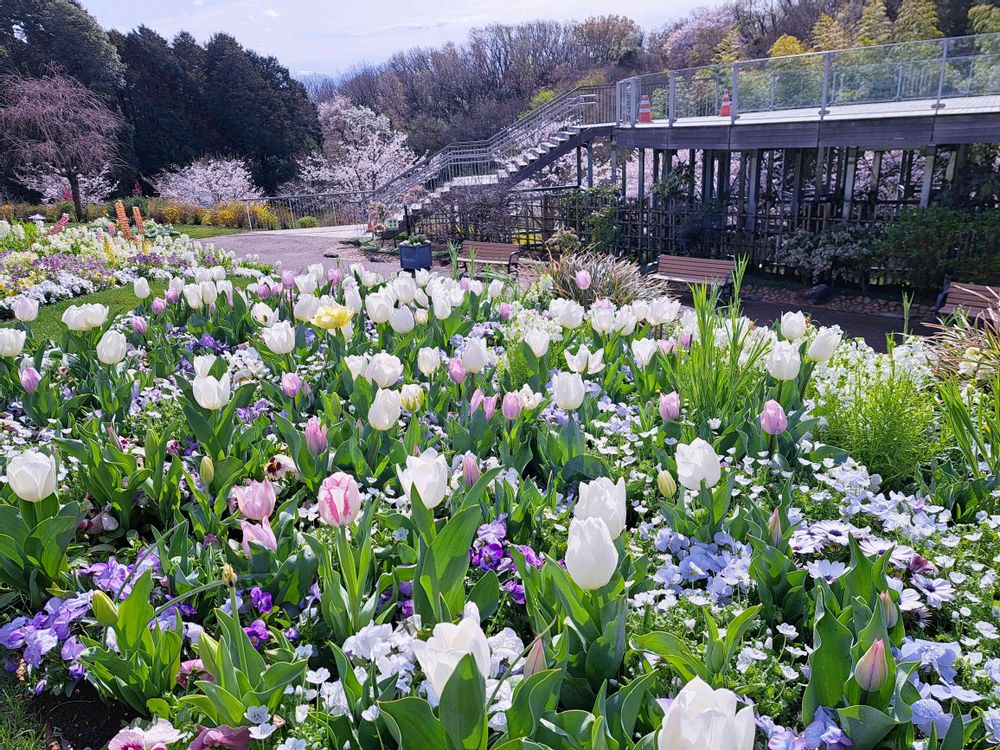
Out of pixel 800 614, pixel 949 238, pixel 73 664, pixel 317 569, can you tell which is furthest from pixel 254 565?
pixel 949 238

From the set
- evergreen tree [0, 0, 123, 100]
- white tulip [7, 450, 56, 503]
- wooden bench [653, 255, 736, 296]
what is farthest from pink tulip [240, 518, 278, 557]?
evergreen tree [0, 0, 123, 100]

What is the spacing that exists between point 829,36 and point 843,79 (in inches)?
726

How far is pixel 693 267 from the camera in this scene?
13.3m

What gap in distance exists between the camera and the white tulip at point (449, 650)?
122 centimetres

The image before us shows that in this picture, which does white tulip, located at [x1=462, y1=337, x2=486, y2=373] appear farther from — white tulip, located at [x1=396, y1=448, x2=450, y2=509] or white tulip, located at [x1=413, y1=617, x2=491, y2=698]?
white tulip, located at [x1=413, y1=617, x2=491, y2=698]

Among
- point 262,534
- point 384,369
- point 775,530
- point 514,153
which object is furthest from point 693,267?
point 262,534

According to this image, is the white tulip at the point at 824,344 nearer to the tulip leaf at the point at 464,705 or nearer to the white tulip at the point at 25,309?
the tulip leaf at the point at 464,705

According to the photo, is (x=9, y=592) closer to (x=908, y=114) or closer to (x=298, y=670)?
(x=298, y=670)

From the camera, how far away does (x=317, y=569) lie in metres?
2.11

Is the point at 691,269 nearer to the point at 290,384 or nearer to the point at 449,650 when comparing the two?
the point at 290,384

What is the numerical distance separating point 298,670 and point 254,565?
626 mm

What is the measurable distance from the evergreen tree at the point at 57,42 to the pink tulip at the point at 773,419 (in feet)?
123

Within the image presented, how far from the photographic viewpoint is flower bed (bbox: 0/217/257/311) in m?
8.99

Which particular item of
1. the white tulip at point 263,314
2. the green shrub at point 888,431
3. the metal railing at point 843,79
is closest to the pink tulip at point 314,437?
the white tulip at point 263,314
